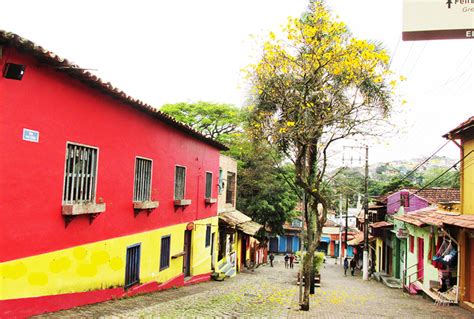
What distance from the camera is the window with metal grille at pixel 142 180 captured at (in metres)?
11.4

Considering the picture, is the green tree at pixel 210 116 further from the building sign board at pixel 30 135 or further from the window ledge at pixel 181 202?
the building sign board at pixel 30 135

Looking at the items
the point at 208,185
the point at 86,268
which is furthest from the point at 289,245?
the point at 86,268

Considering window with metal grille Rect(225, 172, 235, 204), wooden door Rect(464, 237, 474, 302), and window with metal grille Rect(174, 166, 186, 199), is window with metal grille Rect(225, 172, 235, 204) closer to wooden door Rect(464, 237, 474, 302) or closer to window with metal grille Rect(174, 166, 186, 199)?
window with metal grille Rect(174, 166, 186, 199)

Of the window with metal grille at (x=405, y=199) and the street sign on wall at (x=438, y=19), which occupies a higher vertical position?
the street sign on wall at (x=438, y=19)

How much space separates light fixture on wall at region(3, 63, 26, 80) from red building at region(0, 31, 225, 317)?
0.01 m

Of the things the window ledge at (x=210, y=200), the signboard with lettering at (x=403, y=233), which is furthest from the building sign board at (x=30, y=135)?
the signboard with lettering at (x=403, y=233)

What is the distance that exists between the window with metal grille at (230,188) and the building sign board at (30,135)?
1701 cm

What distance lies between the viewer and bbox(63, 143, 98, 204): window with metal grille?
8.14 meters

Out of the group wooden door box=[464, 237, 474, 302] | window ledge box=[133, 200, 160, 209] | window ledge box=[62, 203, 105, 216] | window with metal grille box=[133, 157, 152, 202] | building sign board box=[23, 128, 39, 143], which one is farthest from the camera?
wooden door box=[464, 237, 474, 302]

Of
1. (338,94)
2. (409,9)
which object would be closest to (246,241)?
(338,94)

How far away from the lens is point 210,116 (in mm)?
32375

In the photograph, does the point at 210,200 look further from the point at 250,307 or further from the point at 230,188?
the point at 250,307

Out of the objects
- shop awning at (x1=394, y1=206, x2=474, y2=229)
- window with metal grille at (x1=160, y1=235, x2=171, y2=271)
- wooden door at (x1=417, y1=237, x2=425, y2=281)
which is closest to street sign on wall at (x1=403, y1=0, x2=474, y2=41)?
shop awning at (x1=394, y1=206, x2=474, y2=229)

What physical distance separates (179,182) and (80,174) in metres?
6.59
